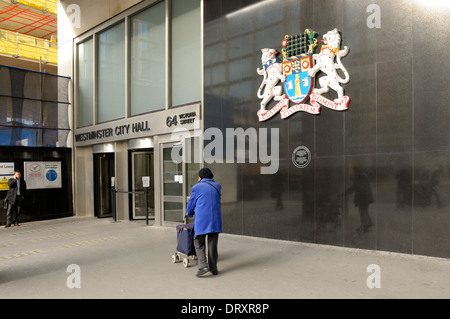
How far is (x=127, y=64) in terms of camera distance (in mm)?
12602

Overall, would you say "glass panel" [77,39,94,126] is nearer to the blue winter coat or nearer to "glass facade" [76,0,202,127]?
"glass facade" [76,0,202,127]

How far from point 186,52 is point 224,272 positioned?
7037mm

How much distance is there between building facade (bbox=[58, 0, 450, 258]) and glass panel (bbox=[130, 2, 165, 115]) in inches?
2.1

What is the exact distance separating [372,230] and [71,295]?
5.34 meters

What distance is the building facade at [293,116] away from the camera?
6539mm

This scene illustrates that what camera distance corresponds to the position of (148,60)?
12.0 metres

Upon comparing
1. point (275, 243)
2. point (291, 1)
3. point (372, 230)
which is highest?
point (291, 1)

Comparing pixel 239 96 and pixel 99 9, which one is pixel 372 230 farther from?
pixel 99 9

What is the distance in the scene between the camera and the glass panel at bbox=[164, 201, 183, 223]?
10.7 metres

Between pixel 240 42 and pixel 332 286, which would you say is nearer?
pixel 332 286

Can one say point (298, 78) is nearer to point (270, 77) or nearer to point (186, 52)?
point (270, 77)
